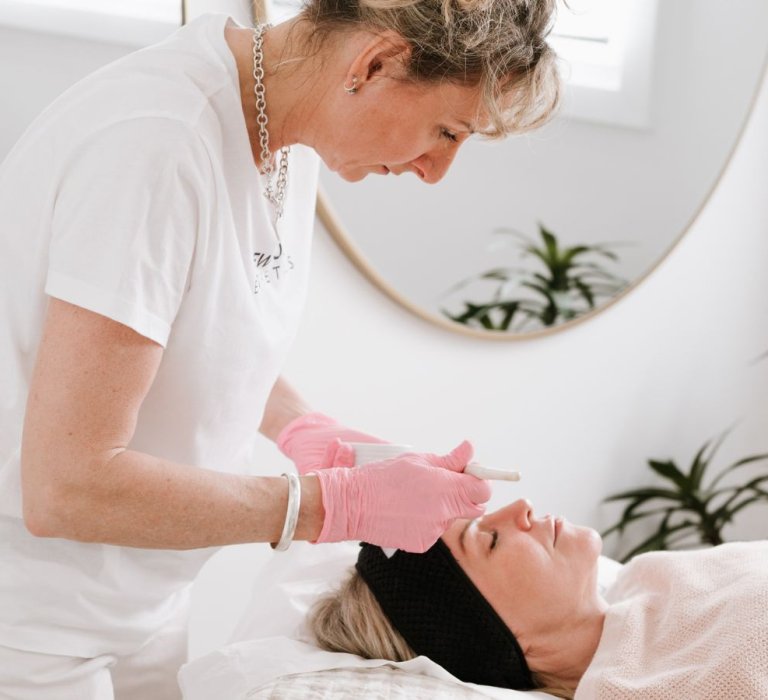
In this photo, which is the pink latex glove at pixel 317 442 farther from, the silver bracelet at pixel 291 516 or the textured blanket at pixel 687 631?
the textured blanket at pixel 687 631

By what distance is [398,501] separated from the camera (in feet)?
4.12

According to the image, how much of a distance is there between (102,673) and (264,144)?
0.74 meters

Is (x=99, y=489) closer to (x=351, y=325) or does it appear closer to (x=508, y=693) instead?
(x=508, y=693)

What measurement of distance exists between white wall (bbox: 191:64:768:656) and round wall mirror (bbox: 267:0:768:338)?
8cm

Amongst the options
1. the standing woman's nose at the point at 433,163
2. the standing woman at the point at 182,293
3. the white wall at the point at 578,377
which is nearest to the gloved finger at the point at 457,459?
the standing woman at the point at 182,293

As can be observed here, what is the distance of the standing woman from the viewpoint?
3.32ft

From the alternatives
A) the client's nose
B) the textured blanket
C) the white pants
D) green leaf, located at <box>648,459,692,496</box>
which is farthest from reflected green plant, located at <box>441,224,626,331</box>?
the white pants

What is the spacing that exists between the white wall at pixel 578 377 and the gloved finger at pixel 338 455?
52 centimetres

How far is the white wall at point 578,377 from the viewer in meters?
2.05

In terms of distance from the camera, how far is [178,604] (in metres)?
1.48

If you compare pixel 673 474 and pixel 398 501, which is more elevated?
pixel 398 501

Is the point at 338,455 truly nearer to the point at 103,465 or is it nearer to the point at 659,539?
the point at 103,465

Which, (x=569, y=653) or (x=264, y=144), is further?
(x=569, y=653)

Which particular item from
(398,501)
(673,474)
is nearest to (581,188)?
(673,474)
